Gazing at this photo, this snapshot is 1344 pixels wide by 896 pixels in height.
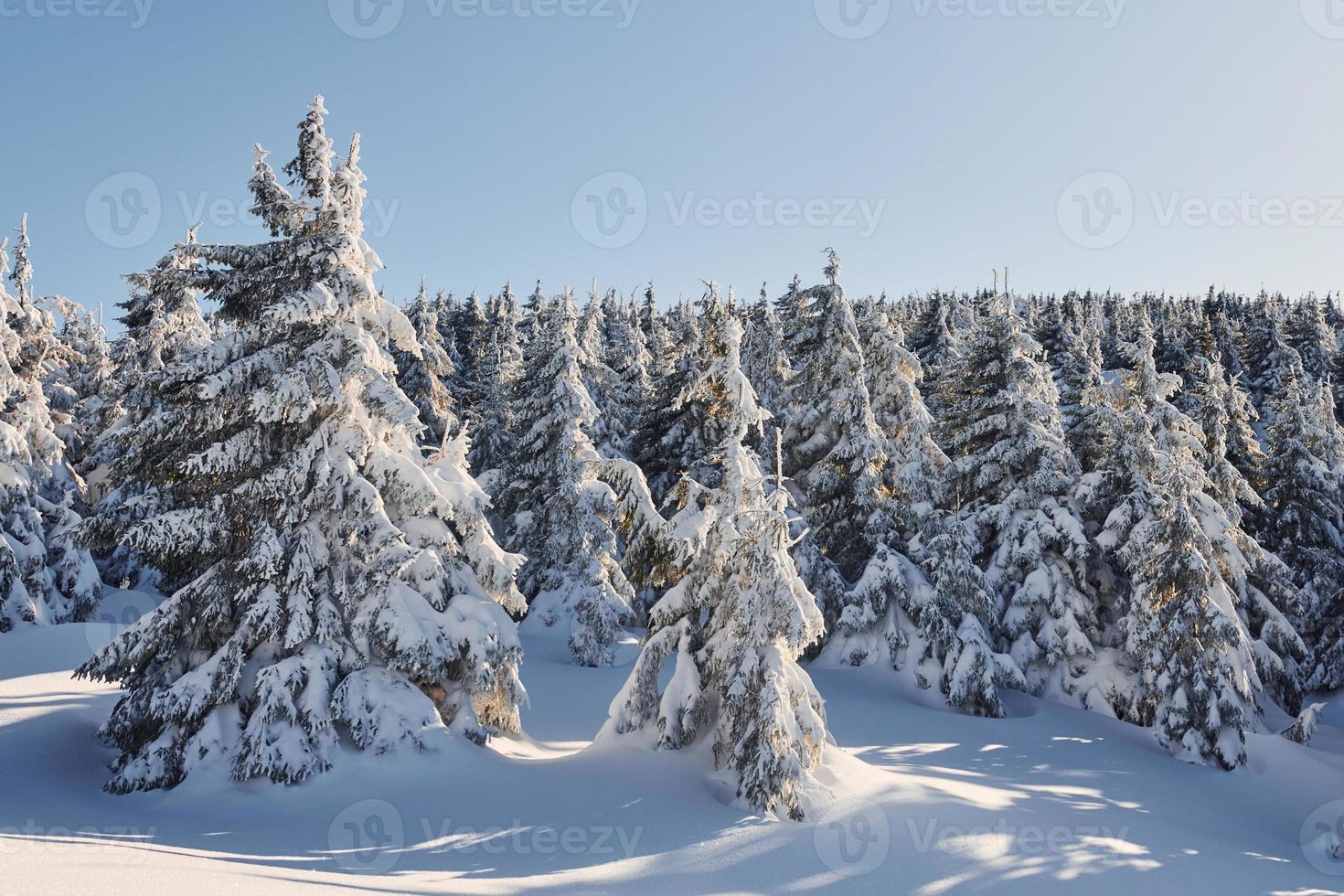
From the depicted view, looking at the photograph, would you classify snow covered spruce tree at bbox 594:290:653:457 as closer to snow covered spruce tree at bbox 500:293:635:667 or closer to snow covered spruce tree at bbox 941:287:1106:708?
snow covered spruce tree at bbox 500:293:635:667

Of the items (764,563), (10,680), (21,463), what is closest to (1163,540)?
(764,563)

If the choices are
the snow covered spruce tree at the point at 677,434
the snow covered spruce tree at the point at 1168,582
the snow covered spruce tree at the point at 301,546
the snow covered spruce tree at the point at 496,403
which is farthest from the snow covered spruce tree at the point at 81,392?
the snow covered spruce tree at the point at 1168,582

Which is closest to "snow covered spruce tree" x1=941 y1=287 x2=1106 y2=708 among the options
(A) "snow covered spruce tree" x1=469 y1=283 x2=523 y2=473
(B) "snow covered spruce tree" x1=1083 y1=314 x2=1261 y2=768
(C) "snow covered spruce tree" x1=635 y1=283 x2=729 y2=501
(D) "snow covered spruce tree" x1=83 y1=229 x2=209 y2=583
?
(B) "snow covered spruce tree" x1=1083 y1=314 x2=1261 y2=768

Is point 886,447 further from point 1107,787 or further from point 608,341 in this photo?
point 608,341

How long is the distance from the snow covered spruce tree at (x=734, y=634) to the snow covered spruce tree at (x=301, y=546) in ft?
9.37

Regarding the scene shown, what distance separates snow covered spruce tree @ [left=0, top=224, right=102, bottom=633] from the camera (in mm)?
19875

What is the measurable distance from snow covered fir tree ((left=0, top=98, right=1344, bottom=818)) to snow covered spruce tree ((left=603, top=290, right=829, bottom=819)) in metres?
0.06

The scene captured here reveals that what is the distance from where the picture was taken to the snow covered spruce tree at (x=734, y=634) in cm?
1088

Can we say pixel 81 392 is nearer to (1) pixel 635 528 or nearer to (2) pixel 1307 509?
(1) pixel 635 528

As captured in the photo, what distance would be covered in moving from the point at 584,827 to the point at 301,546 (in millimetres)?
6138

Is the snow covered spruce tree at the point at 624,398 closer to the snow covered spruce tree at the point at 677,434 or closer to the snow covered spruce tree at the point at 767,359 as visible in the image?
the snow covered spruce tree at the point at 677,434

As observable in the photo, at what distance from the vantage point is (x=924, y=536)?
23703mm

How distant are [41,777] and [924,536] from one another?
21.8 m

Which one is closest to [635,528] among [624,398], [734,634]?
[734,634]
